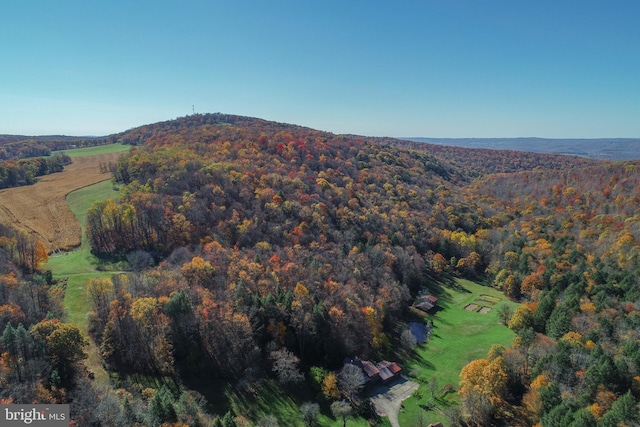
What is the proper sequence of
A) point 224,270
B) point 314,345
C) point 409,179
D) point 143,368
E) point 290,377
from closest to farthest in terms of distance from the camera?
point 143,368 → point 290,377 → point 314,345 → point 224,270 → point 409,179

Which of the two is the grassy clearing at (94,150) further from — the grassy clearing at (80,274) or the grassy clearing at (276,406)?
the grassy clearing at (276,406)

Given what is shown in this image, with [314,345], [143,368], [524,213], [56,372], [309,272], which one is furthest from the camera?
[524,213]

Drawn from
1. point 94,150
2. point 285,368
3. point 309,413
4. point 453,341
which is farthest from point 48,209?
point 453,341

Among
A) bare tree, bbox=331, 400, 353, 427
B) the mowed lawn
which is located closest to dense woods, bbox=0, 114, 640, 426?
bare tree, bbox=331, 400, 353, 427

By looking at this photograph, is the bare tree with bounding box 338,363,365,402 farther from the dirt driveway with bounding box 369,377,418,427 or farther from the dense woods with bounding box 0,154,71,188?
the dense woods with bounding box 0,154,71,188

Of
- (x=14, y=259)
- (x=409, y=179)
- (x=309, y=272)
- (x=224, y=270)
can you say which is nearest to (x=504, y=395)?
(x=309, y=272)

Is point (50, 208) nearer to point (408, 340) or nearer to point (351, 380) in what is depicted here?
point (351, 380)

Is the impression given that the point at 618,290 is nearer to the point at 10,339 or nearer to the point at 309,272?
the point at 309,272

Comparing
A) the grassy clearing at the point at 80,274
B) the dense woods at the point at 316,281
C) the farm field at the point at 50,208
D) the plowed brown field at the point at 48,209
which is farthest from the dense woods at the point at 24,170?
the dense woods at the point at 316,281
